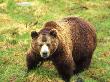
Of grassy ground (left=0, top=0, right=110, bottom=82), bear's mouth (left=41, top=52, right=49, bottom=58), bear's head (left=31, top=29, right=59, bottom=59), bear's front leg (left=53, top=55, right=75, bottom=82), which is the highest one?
bear's head (left=31, top=29, right=59, bottom=59)

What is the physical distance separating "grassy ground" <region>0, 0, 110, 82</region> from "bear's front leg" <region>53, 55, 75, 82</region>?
17cm

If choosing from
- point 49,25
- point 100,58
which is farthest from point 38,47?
point 100,58

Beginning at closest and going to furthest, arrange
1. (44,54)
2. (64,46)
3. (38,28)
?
(44,54)
(64,46)
(38,28)

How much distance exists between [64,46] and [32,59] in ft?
2.23

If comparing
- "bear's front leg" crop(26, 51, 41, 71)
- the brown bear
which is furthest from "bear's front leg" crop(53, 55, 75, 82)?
"bear's front leg" crop(26, 51, 41, 71)

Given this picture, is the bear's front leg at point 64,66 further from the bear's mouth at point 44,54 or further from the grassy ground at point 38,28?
the bear's mouth at point 44,54

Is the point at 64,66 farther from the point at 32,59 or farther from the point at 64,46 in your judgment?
the point at 32,59

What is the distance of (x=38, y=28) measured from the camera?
37.2 feet

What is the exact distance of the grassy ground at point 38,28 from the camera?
785cm

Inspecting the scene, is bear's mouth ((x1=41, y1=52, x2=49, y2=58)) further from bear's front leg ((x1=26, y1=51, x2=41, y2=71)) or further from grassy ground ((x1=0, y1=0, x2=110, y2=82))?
grassy ground ((x1=0, y1=0, x2=110, y2=82))

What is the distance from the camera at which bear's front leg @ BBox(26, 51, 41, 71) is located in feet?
24.1

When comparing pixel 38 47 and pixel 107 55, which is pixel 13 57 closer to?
pixel 38 47

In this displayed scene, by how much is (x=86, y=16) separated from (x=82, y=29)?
202 inches

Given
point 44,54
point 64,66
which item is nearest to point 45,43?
point 44,54
